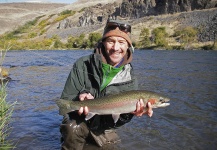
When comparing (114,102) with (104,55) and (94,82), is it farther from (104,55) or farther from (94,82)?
(104,55)

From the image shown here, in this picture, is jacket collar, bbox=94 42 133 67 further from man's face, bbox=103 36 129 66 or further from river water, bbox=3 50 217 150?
river water, bbox=3 50 217 150

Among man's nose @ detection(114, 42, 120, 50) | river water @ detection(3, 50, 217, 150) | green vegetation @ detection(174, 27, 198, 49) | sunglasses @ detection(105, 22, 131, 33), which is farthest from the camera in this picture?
green vegetation @ detection(174, 27, 198, 49)

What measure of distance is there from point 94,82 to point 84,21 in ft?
328

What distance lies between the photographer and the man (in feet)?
11.6

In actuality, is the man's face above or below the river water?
above

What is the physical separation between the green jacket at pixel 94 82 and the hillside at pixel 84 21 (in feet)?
119

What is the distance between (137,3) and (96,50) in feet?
294

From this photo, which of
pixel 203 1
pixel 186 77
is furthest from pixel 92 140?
pixel 203 1

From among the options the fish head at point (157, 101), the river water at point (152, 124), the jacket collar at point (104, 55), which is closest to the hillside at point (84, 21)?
the river water at point (152, 124)

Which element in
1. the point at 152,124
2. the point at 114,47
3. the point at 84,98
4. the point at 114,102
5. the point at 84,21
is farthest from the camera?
the point at 84,21

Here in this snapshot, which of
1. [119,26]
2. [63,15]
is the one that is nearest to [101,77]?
[119,26]

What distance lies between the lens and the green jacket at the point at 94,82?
3.54 metres

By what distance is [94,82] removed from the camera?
12.1ft

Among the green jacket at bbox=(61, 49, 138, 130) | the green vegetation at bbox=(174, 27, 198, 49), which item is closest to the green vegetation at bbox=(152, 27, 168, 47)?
the green vegetation at bbox=(174, 27, 198, 49)
